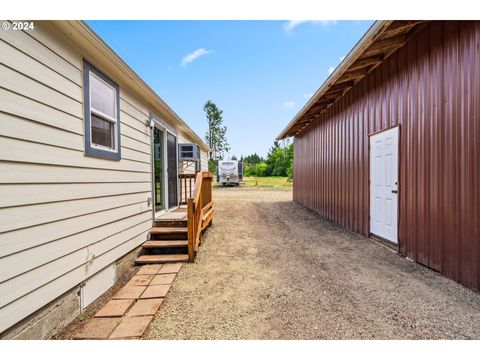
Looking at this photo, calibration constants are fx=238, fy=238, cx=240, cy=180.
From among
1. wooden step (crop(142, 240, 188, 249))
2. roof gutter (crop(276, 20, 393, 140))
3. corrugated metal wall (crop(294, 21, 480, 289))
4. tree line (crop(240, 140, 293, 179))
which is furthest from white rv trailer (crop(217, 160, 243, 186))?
wooden step (crop(142, 240, 188, 249))

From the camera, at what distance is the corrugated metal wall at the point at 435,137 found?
2.68 meters

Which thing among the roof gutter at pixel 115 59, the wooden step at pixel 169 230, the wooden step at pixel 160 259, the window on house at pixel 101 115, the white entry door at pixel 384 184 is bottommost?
the wooden step at pixel 160 259

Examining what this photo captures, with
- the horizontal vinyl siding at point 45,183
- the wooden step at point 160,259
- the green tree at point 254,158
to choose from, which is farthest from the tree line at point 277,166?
the horizontal vinyl siding at point 45,183

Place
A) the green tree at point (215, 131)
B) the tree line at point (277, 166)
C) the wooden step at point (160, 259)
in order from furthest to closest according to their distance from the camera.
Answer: the tree line at point (277, 166) < the green tree at point (215, 131) < the wooden step at point (160, 259)

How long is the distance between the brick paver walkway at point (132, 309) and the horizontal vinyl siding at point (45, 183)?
1.38 feet

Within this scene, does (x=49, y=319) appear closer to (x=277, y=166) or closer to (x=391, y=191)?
(x=391, y=191)

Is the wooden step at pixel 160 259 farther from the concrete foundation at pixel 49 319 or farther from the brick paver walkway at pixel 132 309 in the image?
the concrete foundation at pixel 49 319

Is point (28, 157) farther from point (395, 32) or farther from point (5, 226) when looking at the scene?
point (395, 32)

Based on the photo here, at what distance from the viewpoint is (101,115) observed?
304 cm

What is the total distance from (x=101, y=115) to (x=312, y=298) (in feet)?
11.0

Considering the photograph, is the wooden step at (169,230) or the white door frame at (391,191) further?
the wooden step at (169,230)

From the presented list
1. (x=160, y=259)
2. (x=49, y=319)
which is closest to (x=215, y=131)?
(x=160, y=259)

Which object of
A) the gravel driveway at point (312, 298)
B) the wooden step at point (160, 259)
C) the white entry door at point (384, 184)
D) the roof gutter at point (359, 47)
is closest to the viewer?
the gravel driveway at point (312, 298)
